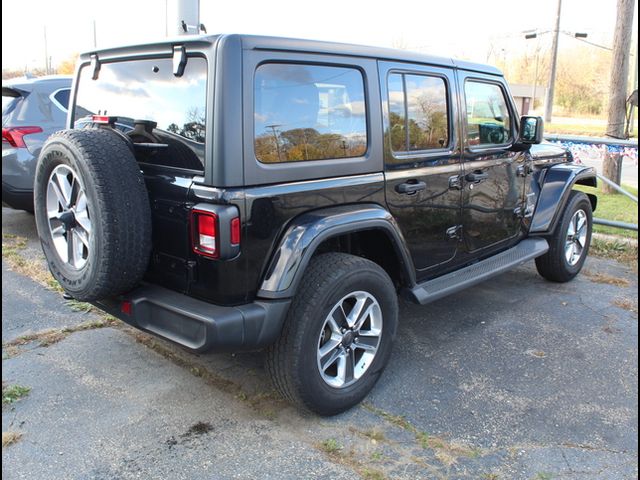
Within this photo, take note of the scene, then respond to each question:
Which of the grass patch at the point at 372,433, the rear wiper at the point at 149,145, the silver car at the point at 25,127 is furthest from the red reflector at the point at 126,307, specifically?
the silver car at the point at 25,127

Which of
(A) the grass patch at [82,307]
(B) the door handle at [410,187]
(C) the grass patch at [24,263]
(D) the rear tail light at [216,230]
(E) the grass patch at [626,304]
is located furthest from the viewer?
(C) the grass patch at [24,263]

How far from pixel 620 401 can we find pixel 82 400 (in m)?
3.08

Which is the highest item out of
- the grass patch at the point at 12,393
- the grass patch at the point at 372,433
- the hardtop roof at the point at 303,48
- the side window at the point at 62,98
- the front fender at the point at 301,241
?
the hardtop roof at the point at 303,48

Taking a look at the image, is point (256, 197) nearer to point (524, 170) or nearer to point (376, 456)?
point (376, 456)

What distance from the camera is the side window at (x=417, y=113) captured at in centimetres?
344

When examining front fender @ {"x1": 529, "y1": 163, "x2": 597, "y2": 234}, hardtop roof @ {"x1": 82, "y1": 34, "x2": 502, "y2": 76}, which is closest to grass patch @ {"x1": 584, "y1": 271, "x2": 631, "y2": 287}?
front fender @ {"x1": 529, "y1": 163, "x2": 597, "y2": 234}

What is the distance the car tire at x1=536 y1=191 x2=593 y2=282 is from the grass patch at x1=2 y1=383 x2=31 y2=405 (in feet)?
14.1

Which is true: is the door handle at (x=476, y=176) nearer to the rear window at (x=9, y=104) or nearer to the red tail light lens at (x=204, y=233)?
the red tail light lens at (x=204, y=233)

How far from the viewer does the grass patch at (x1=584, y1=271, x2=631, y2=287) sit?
544cm

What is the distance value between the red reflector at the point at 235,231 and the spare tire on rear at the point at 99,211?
1.51ft

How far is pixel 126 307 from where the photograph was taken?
9.46 feet

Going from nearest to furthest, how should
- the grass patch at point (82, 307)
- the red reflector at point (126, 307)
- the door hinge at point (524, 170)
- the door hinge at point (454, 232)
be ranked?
1. the red reflector at point (126, 307)
2. the door hinge at point (454, 232)
3. the grass patch at point (82, 307)
4. the door hinge at point (524, 170)

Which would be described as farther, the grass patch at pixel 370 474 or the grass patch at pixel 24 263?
the grass patch at pixel 24 263

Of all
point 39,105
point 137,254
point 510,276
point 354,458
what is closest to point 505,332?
point 510,276
